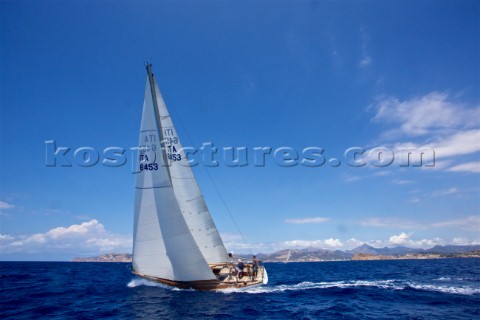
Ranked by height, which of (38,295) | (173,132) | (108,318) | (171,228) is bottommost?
(38,295)

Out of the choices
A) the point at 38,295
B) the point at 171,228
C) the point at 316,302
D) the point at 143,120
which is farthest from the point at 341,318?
the point at 38,295

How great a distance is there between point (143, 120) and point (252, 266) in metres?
14.7

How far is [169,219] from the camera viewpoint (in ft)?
71.1

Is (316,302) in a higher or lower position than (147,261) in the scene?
lower

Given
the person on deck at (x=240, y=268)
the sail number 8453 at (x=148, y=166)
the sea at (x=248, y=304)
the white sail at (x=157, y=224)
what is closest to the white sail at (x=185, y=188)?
the white sail at (x=157, y=224)

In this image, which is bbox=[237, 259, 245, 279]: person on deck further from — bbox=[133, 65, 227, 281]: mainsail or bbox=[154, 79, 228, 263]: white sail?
bbox=[154, 79, 228, 263]: white sail

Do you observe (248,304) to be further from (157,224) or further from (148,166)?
(148,166)

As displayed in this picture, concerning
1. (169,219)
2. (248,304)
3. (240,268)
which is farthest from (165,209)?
(248,304)

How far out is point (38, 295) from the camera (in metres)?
23.1

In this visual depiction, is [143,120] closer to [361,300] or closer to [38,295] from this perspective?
[38,295]

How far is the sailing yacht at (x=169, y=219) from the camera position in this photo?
70.9 feet

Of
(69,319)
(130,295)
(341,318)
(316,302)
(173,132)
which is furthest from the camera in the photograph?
(173,132)

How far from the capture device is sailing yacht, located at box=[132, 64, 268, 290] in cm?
2162

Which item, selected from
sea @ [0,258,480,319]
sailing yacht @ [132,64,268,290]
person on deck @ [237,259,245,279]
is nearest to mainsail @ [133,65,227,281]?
sailing yacht @ [132,64,268,290]
